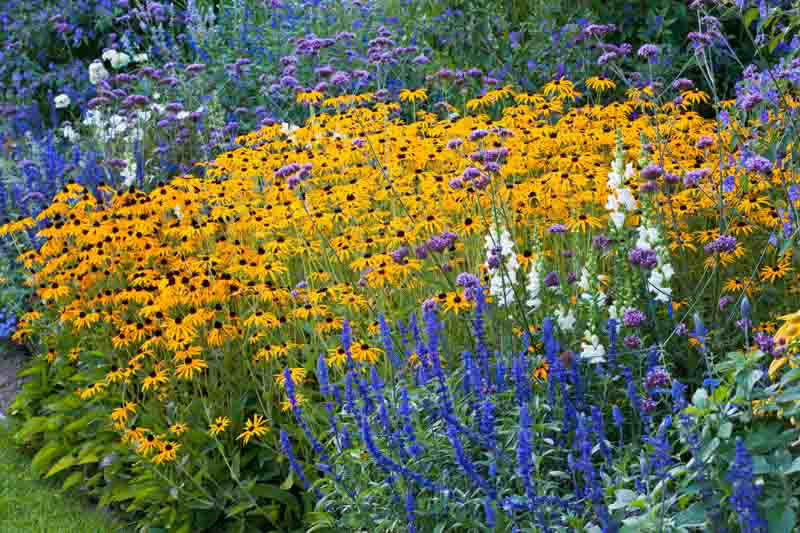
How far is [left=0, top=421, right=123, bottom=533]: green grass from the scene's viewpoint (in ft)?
14.1

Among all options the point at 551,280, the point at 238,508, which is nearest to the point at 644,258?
Result: the point at 551,280

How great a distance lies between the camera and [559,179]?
167 inches

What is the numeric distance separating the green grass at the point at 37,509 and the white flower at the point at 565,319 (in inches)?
85.5

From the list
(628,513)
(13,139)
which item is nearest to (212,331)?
(628,513)

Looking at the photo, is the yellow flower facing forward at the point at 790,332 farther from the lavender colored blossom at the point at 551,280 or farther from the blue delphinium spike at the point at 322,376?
the blue delphinium spike at the point at 322,376

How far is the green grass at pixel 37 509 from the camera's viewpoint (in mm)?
4312

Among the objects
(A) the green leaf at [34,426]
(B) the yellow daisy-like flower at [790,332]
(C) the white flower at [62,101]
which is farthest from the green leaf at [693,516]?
(C) the white flower at [62,101]

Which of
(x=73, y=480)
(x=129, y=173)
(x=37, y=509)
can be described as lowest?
(x=37, y=509)

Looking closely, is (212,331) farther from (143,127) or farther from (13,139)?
(13,139)

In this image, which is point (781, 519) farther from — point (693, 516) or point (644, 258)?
point (644, 258)

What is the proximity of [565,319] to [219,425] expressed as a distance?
1.63 metres

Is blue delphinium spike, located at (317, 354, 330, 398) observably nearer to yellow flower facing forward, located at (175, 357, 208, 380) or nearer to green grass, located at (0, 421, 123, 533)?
yellow flower facing forward, located at (175, 357, 208, 380)

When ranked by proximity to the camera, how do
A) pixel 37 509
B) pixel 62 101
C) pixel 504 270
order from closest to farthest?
1. pixel 504 270
2. pixel 37 509
3. pixel 62 101

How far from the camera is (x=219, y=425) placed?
413 cm
